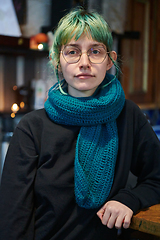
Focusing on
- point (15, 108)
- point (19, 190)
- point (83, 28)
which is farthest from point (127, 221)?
point (15, 108)

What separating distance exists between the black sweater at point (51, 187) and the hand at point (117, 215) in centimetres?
3

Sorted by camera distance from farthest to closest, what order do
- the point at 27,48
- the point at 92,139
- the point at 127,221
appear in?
the point at 27,48, the point at 92,139, the point at 127,221

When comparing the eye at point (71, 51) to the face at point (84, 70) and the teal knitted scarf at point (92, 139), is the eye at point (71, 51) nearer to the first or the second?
the face at point (84, 70)

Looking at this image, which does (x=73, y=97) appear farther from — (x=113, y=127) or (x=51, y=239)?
(x=51, y=239)

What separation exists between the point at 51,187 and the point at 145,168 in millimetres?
314

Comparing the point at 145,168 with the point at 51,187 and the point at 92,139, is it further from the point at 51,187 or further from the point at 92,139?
the point at 51,187

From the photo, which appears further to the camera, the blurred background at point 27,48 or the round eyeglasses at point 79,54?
the blurred background at point 27,48

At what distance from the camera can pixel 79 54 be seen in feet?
2.57

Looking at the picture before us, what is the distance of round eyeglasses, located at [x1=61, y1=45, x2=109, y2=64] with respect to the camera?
783mm

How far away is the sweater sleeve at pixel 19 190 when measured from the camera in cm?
72

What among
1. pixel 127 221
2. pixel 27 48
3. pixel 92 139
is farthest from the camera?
pixel 27 48

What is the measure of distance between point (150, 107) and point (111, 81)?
2.14 meters

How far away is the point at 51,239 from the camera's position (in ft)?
2.48

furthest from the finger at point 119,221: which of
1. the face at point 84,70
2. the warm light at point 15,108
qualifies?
the warm light at point 15,108
